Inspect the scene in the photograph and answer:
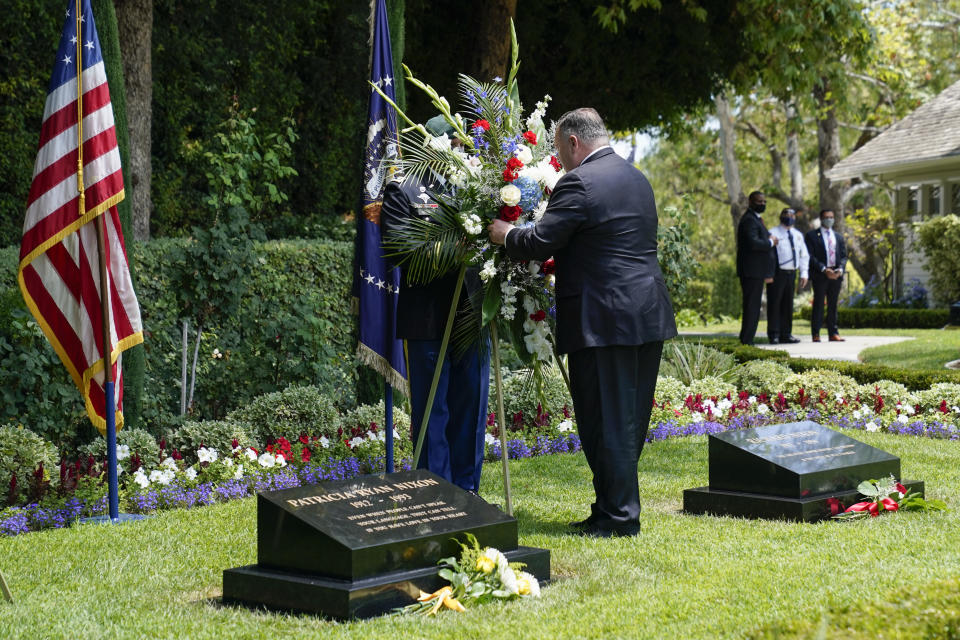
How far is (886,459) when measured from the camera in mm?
6270

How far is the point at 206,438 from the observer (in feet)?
24.6

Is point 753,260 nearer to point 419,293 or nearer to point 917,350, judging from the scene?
point 917,350

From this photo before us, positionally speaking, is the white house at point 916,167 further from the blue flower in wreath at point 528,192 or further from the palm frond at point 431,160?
the palm frond at point 431,160

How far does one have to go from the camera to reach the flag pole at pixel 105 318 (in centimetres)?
630

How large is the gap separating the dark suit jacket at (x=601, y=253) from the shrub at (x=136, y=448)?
10.5 ft

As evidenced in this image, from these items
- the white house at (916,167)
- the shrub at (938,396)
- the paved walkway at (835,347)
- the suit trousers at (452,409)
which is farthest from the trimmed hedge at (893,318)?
the suit trousers at (452,409)

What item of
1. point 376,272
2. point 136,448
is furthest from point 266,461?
point 376,272

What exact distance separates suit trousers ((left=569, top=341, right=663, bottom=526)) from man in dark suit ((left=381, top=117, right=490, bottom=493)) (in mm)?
823

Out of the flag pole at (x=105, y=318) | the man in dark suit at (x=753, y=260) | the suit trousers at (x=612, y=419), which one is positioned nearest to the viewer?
the suit trousers at (x=612, y=419)

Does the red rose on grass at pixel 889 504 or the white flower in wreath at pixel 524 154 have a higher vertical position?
the white flower in wreath at pixel 524 154

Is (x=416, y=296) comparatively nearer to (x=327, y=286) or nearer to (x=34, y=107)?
(x=327, y=286)

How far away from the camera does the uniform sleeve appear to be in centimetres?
529

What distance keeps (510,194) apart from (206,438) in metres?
3.30

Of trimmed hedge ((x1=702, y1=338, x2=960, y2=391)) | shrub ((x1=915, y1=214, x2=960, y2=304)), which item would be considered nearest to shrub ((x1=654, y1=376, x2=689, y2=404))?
trimmed hedge ((x1=702, y1=338, x2=960, y2=391))
